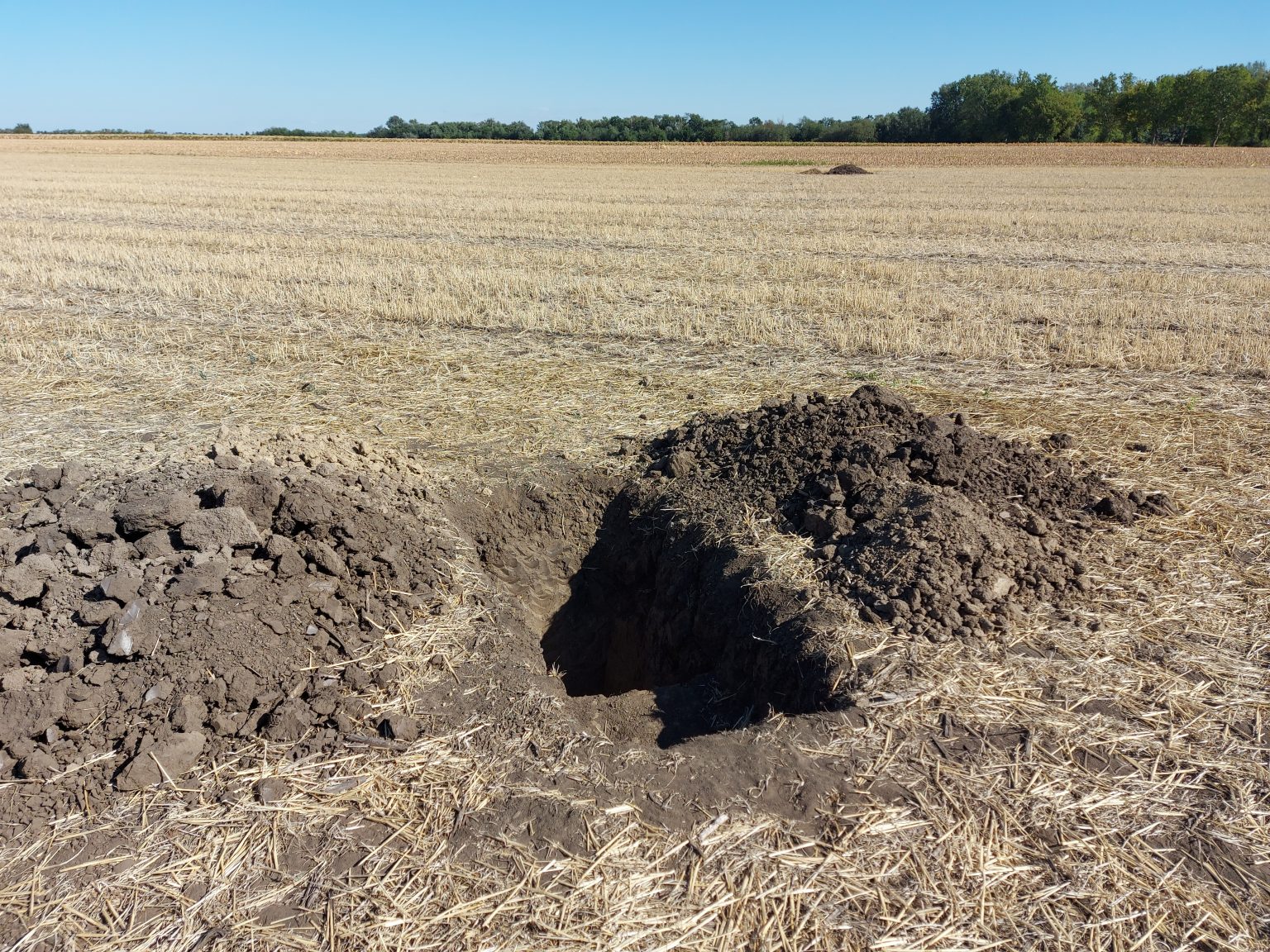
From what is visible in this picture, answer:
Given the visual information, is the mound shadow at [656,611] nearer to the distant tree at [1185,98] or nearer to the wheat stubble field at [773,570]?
the wheat stubble field at [773,570]

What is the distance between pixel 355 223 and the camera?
18172mm

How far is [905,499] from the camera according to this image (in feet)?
13.8

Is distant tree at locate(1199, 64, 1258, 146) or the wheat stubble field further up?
distant tree at locate(1199, 64, 1258, 146)

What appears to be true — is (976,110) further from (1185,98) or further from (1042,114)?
(1185,98)

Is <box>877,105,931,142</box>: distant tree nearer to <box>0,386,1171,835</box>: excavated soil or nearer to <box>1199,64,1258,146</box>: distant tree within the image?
<box>1199,64,1258,146</box>: distant tree

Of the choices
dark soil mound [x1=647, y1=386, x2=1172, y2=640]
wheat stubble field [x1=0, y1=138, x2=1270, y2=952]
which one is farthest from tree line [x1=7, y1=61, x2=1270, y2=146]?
dark soil mound [x1=647, y1=386, x2=1172, y2=640]

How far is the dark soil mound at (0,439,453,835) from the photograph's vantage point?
2.91 metres

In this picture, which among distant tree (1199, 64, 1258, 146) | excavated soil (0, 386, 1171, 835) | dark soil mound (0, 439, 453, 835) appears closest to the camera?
dark soil mound (0, 439, 453, 835)

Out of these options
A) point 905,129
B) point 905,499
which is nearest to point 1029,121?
point 905,129

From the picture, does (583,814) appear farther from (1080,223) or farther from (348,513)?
(1080,223)

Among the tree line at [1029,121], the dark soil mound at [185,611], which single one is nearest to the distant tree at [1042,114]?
the tree line at [1029,121]

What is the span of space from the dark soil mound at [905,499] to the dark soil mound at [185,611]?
1.82 m

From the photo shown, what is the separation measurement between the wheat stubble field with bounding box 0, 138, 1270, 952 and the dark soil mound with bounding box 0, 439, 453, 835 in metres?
0.14

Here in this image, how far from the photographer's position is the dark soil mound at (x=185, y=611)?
2912 mm
